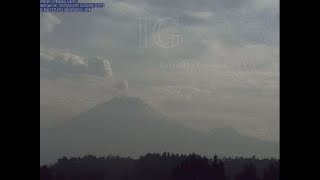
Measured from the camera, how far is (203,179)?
279 centimetres
